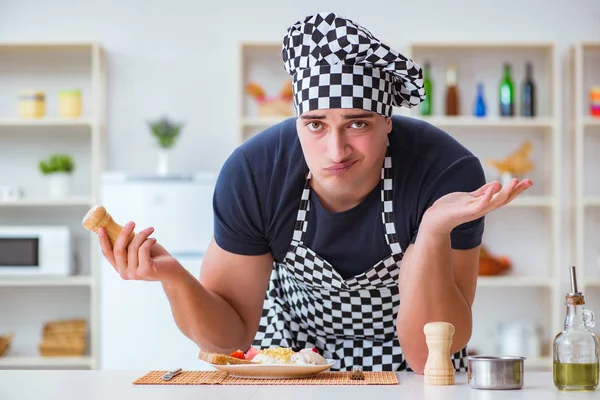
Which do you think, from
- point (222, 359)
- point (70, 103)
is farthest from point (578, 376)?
point (70, 103)

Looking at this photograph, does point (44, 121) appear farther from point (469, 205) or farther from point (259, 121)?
point (469, 205)

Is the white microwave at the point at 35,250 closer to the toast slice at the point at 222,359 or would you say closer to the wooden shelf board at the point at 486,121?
the wooden shelf board at the point at 486,121

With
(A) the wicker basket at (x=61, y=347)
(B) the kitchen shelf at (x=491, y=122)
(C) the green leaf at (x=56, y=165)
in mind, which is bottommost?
(A) the wicker basket at (x=61, y=347)

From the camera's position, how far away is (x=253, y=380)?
146 cm

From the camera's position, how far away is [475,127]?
474 cm

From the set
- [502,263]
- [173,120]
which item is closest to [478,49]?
[502,263]

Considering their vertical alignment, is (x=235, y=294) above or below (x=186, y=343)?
above

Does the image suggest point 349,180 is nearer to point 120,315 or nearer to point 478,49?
point 120,315

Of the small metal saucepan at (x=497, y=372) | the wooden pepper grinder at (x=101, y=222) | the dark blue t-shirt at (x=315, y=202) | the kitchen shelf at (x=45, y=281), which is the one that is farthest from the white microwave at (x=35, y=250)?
the small metal saucepan at (x=497, y=372)

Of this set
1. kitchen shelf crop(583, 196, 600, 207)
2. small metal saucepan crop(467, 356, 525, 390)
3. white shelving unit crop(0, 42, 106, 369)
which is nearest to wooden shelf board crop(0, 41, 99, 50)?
white shelving unit crop(0, 42, 106, 369)

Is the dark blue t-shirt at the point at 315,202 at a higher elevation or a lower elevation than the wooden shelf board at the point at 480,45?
lower

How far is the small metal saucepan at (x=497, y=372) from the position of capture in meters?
1.33

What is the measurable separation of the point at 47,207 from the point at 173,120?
925 mm

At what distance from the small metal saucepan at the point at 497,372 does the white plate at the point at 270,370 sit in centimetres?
29
